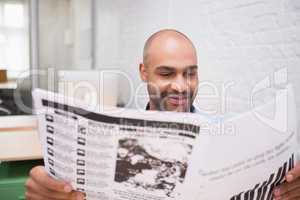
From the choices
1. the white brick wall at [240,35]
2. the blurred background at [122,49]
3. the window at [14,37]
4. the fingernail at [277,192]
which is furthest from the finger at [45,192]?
the window at [14,37]

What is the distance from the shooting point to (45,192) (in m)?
0.67

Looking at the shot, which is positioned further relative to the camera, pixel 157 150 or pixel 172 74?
pixel 172 74

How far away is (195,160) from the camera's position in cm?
52

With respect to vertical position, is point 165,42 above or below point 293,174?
above

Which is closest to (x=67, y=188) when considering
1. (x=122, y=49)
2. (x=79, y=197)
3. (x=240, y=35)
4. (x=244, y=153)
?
(x=79, y=197)

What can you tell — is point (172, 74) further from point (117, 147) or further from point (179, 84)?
point (117, 147)

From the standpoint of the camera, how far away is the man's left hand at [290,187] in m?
0.64

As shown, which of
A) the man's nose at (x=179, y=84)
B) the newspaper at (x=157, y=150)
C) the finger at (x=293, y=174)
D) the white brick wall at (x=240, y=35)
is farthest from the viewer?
the white brick wall at (x=240, y=35)

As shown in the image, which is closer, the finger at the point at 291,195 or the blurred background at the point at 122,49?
the finger at the point at 291,195

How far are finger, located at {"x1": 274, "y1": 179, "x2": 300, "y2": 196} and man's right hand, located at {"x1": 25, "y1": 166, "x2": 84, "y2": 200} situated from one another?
377 millimetres

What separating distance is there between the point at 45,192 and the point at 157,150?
0.92 ft

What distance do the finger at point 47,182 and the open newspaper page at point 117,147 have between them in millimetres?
15

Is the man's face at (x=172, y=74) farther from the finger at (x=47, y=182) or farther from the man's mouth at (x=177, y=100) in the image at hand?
the finger at (x=47, y=182)

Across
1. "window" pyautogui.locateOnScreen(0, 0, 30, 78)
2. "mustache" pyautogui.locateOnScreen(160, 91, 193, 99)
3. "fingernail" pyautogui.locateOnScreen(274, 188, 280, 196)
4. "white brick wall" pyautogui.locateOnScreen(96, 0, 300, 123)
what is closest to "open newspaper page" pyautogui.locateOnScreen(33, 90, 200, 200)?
"fingernail" pyautogui.locateOnScreen(274, 188, 280, 196)
